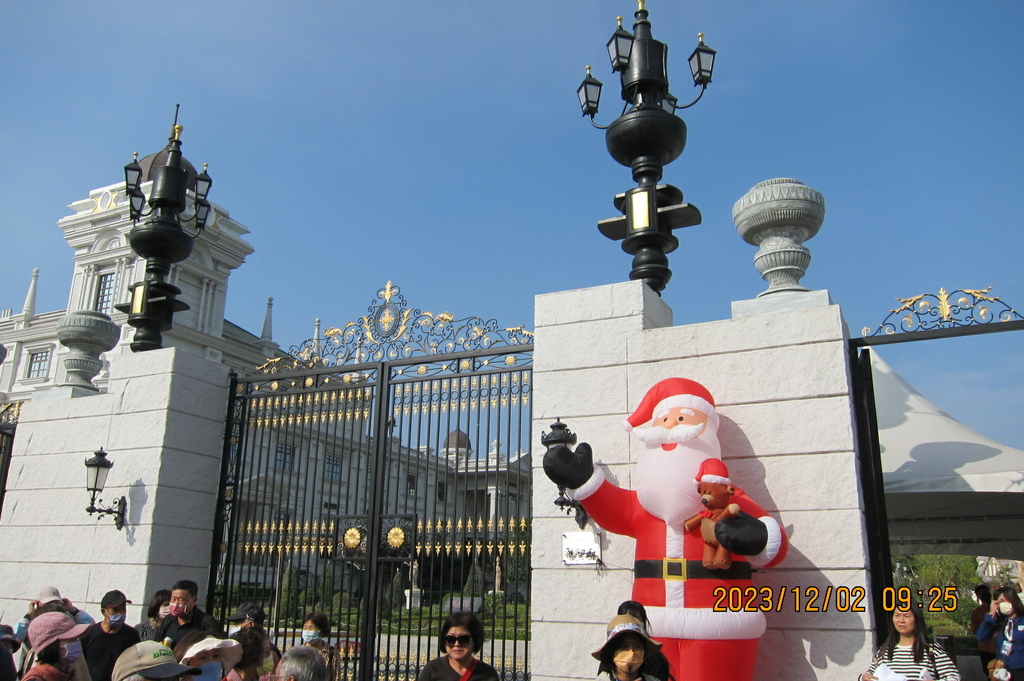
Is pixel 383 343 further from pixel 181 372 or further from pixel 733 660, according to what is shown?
pixel 733 660

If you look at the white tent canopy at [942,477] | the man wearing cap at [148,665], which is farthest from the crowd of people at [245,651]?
the white tent canopy at [942,477]

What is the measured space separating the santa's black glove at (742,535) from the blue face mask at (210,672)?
268cm

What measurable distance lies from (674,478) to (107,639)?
13.1 ft

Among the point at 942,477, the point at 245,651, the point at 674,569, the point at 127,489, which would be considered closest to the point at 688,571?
the point at 674,569

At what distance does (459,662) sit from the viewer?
4.13 metres

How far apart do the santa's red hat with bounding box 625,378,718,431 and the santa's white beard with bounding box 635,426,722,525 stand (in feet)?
0.59

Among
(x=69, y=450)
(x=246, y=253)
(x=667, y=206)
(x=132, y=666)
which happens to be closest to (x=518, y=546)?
(x=667, y=206)

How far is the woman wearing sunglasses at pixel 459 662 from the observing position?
4078 millimetres

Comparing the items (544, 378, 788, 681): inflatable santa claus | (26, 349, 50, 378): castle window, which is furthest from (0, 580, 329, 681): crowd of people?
(26, 349, 50, 378): castle window

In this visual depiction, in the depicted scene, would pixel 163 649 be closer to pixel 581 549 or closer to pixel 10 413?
pixel 581 549

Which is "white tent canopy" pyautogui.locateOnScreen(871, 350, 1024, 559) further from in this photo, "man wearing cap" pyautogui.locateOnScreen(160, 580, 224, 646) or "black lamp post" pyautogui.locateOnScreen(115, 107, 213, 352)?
"black lamp post" pyautogui.locateOnScreen(115, 107, 213, 352)

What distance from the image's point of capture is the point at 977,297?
18.0 feet

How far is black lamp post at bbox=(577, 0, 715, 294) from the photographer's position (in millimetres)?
6543
